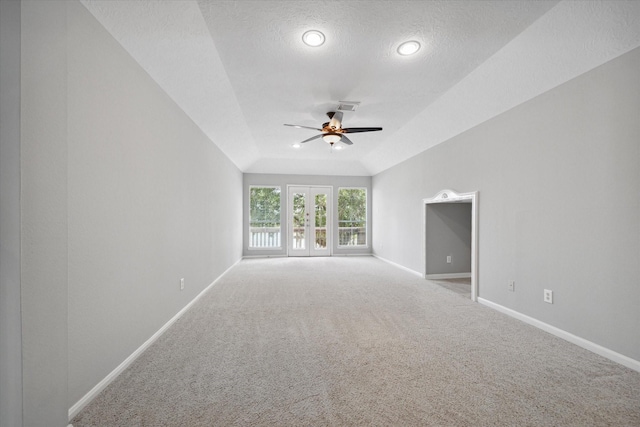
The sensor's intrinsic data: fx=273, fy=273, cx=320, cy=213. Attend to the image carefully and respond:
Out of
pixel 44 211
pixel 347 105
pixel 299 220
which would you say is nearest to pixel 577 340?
pixel 347 105

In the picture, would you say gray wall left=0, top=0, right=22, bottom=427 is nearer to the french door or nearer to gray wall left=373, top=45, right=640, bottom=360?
gray wall left=373, top=45, right=640, bottom=360

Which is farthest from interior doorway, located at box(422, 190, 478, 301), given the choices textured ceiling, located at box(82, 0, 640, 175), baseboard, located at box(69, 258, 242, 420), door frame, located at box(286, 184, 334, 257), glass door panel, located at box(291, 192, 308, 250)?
baseboard, located at box(69, 258, 242, 420)

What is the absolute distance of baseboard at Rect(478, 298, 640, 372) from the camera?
199cm

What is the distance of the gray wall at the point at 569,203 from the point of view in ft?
Result: 6.63

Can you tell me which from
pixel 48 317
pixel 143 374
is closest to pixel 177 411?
pixel 143 374

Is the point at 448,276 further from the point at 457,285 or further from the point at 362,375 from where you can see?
the point at 362,375

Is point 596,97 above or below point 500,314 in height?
above

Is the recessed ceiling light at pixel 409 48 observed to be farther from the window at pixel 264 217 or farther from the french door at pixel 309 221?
the window at pixel 264 217

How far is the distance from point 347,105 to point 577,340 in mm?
3322

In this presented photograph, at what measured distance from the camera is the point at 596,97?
87.1 inches

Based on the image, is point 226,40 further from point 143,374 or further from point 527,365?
point 527,365

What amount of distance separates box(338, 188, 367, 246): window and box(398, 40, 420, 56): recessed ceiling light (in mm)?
5384

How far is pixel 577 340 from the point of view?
234 centimetres

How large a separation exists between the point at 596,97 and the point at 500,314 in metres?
2.28
